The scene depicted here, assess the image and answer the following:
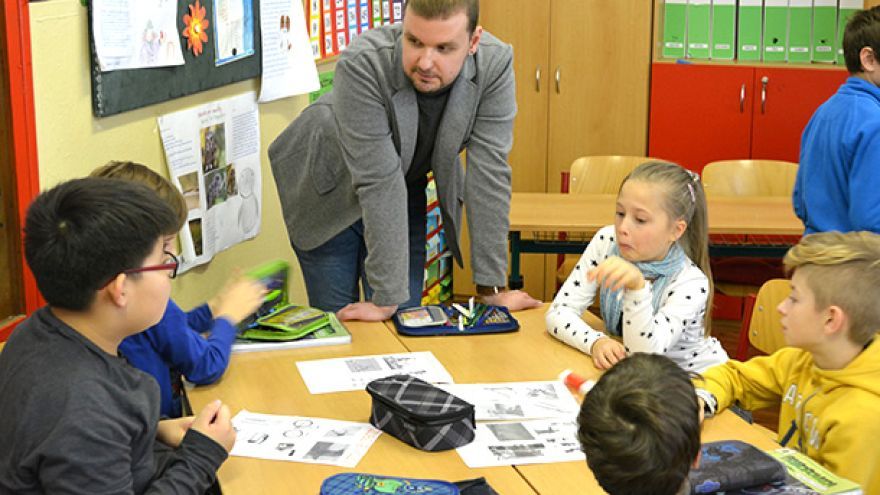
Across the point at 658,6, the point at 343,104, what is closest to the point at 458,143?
the point at 343,104

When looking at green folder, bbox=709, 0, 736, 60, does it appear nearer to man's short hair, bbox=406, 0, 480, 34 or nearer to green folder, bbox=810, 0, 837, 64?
green folder, bbox=810, 0, 837, 64

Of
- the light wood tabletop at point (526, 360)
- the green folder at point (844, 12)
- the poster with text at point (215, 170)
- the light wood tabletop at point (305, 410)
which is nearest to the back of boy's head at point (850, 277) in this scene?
the light wood tabletop at point (526, 360)

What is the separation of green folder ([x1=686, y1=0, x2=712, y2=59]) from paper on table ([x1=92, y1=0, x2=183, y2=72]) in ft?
9.69

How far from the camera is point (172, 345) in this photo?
6.88ft

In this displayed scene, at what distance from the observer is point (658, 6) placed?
5180mm

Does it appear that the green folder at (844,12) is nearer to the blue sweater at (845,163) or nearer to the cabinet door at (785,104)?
the cabinet door at (785,104)

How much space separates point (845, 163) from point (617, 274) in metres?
1.06

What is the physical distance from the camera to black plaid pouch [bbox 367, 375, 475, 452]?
1.89 metres

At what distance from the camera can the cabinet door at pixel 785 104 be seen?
5.14 m

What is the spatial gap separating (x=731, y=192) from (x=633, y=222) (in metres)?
2.10

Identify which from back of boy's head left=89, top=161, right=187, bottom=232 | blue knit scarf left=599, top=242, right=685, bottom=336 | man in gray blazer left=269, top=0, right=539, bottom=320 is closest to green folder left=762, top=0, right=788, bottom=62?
man in gray blazer left=269, top=0, right=539, bottom=320

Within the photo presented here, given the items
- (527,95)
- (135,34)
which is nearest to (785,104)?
(527,95)

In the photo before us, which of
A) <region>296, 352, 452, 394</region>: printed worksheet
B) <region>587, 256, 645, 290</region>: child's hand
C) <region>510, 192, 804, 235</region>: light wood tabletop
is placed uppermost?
<region>587, 256, 645, 290</region>: child's hand

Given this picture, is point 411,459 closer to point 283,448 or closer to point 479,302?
point 283,448
